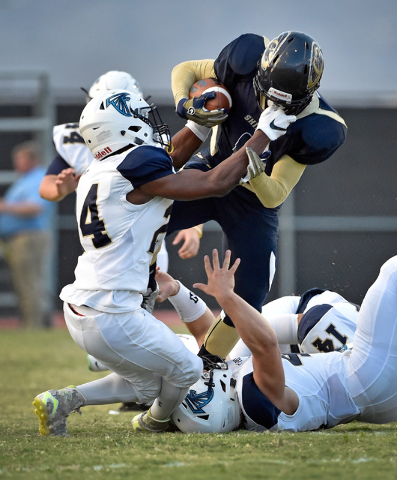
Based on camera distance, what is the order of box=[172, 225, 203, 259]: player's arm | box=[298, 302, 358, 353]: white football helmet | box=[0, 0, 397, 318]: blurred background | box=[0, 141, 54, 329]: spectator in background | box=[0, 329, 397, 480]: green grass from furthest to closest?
box=[0, 141, 54, 329]: spectator in background
box=[0, 0, 397, 318]: blurred background
box=[172, 225, 203, 259]: player's arm
box=[298, 302, 358, 353]: white football helmet
box=[0, 329, 397, 480]: green grass

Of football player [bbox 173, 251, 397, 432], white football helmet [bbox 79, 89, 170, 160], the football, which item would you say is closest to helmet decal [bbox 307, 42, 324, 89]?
the football

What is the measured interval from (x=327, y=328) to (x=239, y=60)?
1328mm

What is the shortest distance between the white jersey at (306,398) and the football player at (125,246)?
0.81 feet

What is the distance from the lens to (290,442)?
2.38m

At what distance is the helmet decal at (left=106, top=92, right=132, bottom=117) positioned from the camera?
112 inches

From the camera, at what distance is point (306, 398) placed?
275 centimetres

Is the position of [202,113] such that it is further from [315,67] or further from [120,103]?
[315,67]

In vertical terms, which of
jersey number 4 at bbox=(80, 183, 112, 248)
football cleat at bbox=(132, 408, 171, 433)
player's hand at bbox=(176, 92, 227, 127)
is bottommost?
football cleat at bbox=(132, 408, 171, 433)

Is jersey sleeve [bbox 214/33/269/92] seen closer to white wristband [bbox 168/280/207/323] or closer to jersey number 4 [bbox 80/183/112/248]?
jersey number 4 [bbox 80/183/112/248]

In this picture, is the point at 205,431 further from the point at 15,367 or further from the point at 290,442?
the point at 15,367

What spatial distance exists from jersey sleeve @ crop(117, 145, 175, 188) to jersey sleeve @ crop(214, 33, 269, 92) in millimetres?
663

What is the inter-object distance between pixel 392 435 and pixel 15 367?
11.8 feet

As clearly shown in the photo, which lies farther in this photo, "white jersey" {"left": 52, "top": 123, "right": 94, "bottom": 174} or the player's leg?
"white jersey" {"left": 52, "top": 123, "right": 94, "bottom": 174}

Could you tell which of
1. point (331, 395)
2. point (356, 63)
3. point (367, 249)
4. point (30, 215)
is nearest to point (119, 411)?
point (331, 395)
